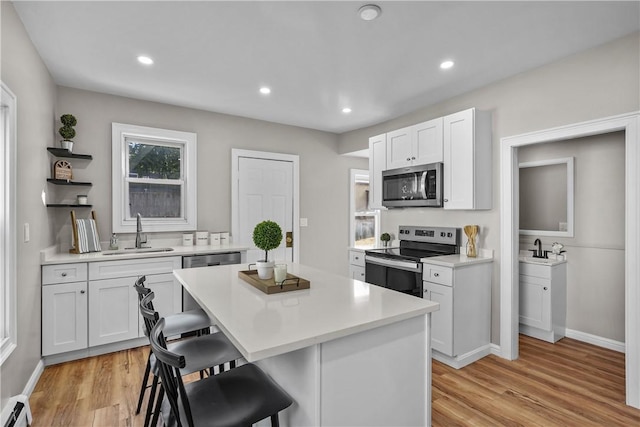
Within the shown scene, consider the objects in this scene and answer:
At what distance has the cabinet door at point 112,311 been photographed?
9.65 ft

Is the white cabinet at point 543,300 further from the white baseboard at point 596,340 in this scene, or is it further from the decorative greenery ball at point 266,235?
the decorative greenery ball at point 266,235

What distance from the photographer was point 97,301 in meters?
2.96

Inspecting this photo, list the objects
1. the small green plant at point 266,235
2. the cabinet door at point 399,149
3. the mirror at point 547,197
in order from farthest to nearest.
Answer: the cabinet door at point 399,149
the mirror at point 547,197
the small green plant at point 266,235

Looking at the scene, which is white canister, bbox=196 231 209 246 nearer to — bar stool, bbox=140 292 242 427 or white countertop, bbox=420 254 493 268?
bar stool, bbox=140 292 242 427

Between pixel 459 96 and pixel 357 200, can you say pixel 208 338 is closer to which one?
pixel 459 96

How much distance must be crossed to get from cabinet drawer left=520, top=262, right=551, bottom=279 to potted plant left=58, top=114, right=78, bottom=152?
4613mm

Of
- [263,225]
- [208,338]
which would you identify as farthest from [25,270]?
[263,225]

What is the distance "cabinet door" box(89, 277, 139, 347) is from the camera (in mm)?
2941

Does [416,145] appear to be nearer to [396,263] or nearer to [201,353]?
[396,263]

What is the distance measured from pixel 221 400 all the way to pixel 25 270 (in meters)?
1.97

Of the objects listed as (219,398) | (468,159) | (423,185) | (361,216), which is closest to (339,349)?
(219,398)

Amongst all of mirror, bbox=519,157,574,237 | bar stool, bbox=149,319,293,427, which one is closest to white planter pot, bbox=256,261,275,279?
bar stool, bbox=149,319,293,427

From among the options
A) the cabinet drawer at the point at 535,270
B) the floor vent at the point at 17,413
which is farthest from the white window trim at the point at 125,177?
the cabinet drawer at the point at 535,270

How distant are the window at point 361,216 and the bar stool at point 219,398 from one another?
3.94 metres
